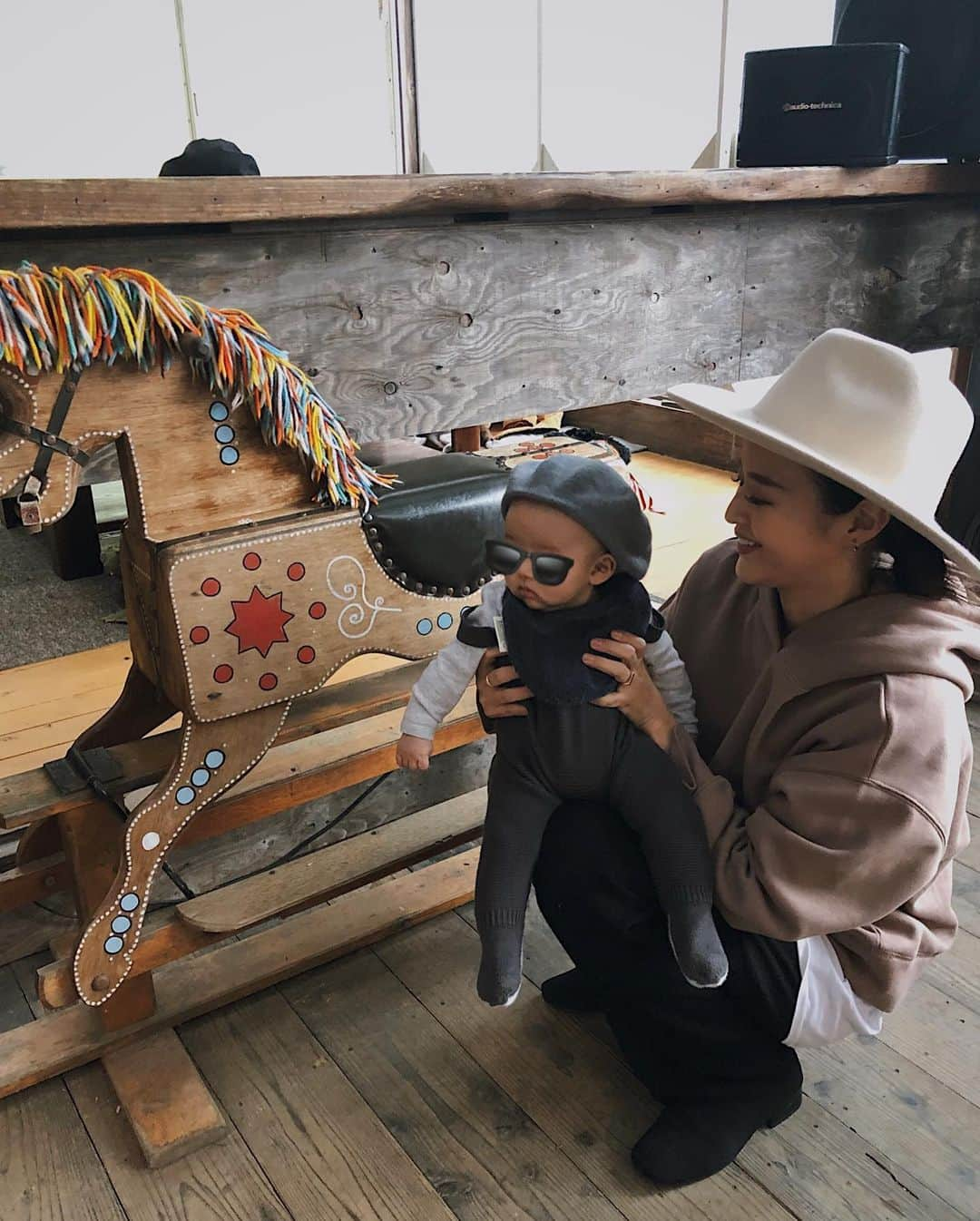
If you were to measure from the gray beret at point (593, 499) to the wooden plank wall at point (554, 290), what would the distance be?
14.9 inches

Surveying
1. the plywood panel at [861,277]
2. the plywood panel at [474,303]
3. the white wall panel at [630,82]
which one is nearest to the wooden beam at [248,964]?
Answer: the plywood panel at [474,303]

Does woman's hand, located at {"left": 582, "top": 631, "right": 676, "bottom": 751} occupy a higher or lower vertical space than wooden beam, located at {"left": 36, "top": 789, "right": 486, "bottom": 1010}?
higher

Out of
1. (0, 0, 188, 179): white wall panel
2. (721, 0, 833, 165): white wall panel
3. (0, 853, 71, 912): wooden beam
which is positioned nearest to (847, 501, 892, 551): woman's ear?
(0, 853, 71, 912): wooden beam

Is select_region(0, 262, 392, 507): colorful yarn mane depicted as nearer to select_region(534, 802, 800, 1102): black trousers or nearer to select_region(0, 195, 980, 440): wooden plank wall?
select_region(0, 195, 980, 440): wooden plank wall

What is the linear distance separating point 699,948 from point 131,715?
0.92 metres

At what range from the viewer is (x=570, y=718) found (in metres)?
1.27

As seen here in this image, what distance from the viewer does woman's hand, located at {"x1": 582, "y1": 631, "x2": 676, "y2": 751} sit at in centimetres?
126

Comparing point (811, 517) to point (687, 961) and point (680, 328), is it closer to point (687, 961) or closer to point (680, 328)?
point (687, 961)

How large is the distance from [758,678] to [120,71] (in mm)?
4247

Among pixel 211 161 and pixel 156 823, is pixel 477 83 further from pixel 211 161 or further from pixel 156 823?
pixel 156 823

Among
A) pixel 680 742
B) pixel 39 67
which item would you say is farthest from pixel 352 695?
pixel 39 67

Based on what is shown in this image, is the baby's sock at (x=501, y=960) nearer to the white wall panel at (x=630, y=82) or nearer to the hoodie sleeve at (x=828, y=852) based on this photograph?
the hoodie sleeve at (x=828, y=852)

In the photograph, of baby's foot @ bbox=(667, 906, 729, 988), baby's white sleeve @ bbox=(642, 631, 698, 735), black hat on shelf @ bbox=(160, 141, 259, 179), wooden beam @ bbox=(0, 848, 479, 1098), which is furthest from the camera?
black hat on shelf @ bbox=(160, 141, 259, 179)

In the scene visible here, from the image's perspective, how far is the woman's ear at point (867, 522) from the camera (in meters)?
1.16
